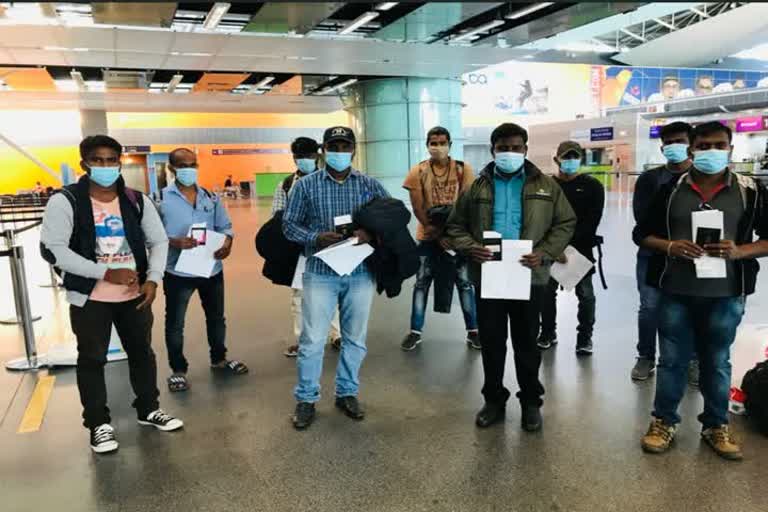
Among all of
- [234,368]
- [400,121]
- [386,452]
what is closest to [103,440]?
[234,368]

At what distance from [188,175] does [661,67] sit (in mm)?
50627

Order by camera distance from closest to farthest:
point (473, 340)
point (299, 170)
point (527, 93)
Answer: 1. point (299, 170)
2. point (473, 340)
3. point (527, 93)

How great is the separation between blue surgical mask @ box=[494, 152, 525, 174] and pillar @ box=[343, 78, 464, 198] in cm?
1178

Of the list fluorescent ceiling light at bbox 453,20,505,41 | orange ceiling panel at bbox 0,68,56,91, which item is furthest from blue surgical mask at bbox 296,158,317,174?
orange ceiling panel at bbox 0,68,56,91

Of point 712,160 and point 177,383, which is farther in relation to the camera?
point 177,383

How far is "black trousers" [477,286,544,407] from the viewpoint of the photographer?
10.3 feet

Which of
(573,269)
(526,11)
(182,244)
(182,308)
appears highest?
(526,11)

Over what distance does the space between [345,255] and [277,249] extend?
0.70 metres

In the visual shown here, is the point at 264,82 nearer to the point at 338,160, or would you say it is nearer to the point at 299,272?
the point at 299,272

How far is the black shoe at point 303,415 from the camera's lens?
10.8 feet

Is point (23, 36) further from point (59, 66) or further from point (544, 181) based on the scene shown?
point (544, 181)

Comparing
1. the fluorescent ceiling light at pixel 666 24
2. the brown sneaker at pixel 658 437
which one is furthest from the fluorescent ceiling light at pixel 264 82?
the fluorescent ceiling light at pixel 666 24

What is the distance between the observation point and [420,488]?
2.64 metres

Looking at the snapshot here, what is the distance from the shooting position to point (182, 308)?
398 centimetres
